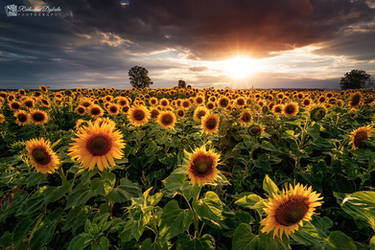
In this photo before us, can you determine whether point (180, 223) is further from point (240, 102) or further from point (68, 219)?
point (240, 102)

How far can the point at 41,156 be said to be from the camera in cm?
194

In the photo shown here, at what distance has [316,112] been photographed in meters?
3.03

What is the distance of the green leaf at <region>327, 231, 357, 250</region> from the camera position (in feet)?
3.59

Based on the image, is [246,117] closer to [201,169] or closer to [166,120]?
[166,120]

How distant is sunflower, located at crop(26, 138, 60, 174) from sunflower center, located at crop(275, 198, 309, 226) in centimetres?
242

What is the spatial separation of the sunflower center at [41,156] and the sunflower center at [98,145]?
0.55m

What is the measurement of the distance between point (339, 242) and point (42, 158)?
293 cm

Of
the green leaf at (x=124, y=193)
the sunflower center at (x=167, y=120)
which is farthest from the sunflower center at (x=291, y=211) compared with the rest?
the sunflower center at (x=167, y=120)

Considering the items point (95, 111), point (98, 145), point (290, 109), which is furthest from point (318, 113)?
point (95, 111)

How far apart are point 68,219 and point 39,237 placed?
0.32m

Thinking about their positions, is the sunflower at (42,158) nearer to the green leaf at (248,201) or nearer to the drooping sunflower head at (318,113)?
the green leaf at (248,201)

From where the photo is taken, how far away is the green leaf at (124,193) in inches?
74.3

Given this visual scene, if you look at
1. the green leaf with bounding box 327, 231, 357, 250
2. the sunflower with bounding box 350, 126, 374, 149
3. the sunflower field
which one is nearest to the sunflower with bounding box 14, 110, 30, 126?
the sunflower field

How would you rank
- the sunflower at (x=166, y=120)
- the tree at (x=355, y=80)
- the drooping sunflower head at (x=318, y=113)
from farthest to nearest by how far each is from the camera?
1. the tree at (x=355, y=80)
2. the sunflower at (x=166, y=120)
3. the drooping sunflower head at (x=318, y=113)
